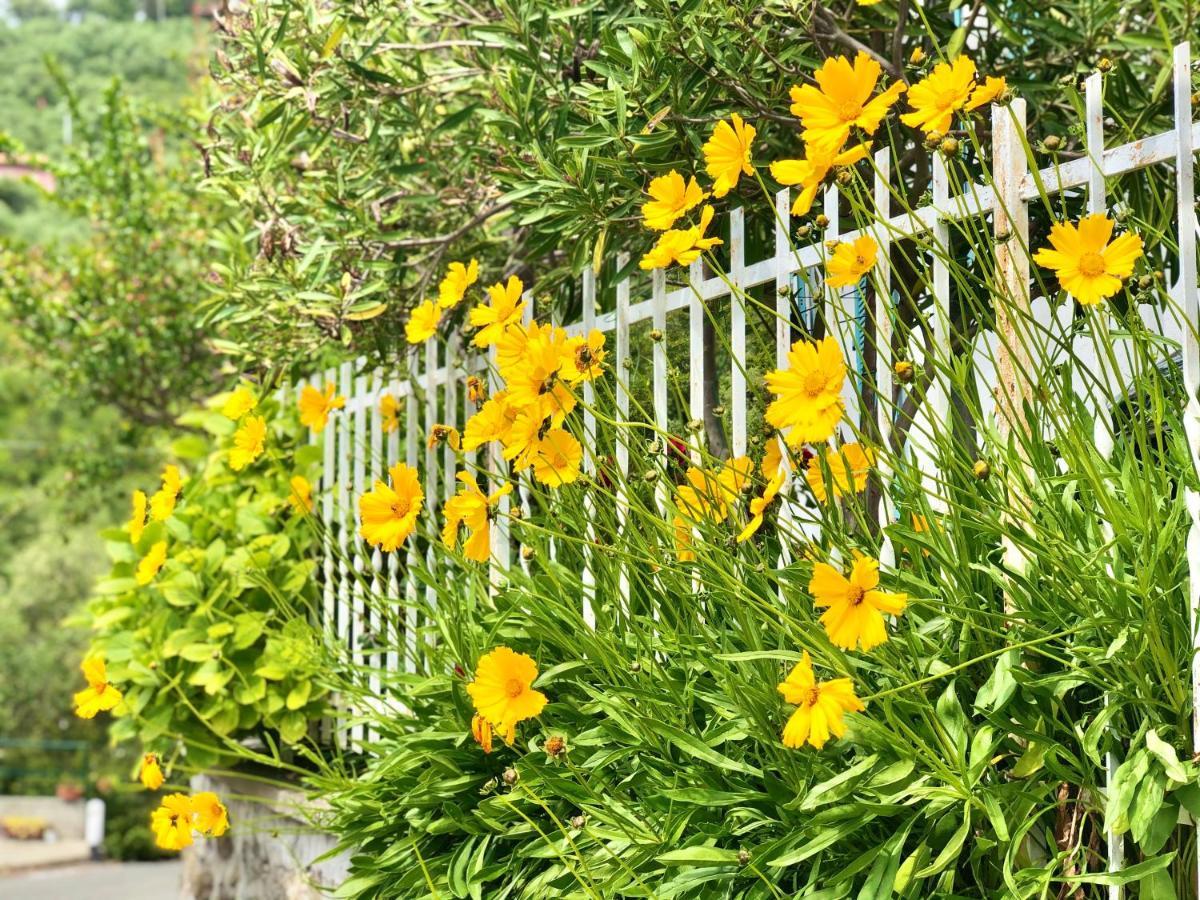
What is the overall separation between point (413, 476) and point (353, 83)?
1.59 m

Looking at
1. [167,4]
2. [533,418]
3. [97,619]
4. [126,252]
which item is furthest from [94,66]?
[533,418]

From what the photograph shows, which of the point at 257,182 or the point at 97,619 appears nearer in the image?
the point at 257,182

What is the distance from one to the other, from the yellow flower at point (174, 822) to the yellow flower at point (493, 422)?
1118mm

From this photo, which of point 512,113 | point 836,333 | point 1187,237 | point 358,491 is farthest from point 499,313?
point 358,491

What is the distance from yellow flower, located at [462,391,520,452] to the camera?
2.29 meters

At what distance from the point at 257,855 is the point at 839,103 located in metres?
2.98

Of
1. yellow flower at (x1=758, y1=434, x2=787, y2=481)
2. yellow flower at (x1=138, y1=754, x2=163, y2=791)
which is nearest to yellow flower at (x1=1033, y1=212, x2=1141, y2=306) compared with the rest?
yellow flower at (x1=758, y1=434, x2=787, y2=481)

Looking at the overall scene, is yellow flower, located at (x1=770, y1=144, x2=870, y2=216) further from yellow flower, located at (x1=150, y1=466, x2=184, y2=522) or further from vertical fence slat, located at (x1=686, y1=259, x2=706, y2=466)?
yellow flower, located at (x1=150, y1=466, x2=184, y2=522)

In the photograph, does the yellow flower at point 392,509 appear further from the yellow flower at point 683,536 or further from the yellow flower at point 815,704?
the yellow flower at point 815,704

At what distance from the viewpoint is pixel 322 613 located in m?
4.35

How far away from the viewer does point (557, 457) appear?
7.48ft

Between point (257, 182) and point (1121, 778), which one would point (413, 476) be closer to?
point (1121, 778)

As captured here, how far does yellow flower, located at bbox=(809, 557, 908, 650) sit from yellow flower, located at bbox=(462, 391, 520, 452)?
0.79 metres

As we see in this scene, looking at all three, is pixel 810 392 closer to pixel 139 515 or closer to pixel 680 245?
pixel 680 245
